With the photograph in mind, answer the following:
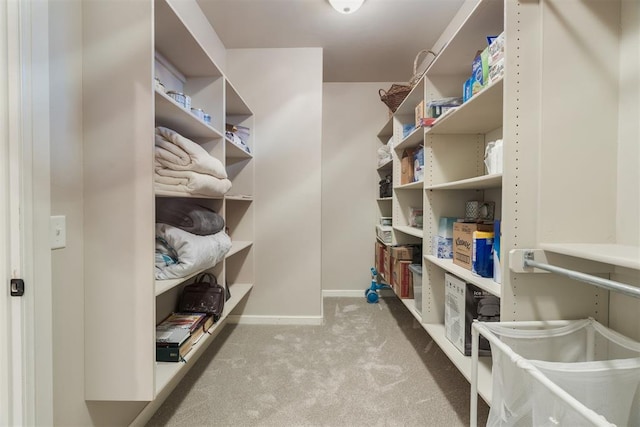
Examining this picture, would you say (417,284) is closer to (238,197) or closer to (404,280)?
(404,280)

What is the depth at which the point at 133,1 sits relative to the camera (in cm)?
105

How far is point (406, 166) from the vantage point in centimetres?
236

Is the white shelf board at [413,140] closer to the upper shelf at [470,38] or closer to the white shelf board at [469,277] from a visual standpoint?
the upper shelf at [470,38]

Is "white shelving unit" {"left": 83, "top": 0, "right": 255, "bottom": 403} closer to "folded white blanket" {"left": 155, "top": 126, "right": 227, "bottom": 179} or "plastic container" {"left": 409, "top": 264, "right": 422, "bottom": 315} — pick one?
"folded white blanket" {"left": 155, "top": 126, "right": 227, "bottom": 179}

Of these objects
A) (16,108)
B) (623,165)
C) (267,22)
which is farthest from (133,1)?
(623,165)

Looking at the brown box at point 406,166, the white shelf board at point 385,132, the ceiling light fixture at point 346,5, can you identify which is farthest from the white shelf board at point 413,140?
the ceiling light fixture at point 346,5

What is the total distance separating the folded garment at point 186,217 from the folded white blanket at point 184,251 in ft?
0.21

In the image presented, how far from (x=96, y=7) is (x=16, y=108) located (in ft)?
1.79

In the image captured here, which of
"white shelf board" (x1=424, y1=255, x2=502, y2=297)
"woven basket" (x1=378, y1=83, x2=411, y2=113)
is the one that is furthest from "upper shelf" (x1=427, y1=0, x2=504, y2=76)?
"white shelf board" (x1=424, y1=255, x2=502, y2=297)

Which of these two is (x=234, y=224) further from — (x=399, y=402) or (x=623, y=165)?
(x=623, y=165)

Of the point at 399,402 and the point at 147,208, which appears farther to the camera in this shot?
the point at 399,402

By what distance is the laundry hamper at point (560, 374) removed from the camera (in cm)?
73

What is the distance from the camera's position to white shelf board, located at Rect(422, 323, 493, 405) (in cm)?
112

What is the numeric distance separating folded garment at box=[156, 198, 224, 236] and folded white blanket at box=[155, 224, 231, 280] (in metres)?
0.06
